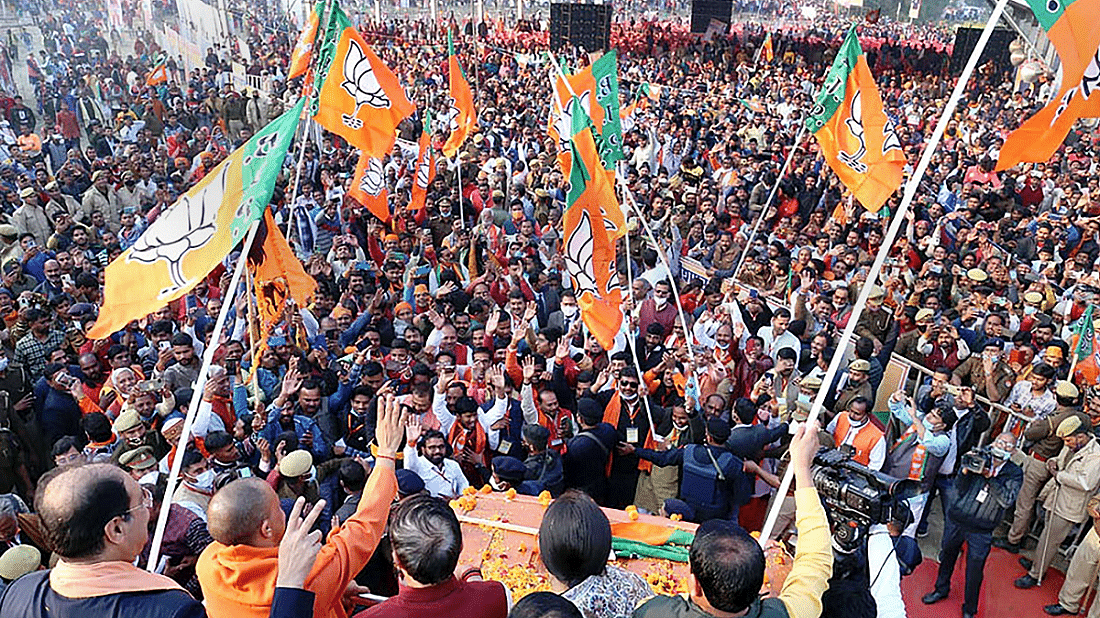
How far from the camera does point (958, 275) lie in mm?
8289

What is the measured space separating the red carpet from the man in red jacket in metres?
4.02

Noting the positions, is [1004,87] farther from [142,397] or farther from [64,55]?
[64,55]

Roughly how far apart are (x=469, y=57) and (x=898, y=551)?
22841mm

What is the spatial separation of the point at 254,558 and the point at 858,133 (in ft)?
21.7

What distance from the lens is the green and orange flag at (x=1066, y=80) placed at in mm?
4773

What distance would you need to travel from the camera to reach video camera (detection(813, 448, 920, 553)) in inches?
104

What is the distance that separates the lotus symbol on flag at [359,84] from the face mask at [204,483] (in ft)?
13.9

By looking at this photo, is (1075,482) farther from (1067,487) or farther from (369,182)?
(369,182)

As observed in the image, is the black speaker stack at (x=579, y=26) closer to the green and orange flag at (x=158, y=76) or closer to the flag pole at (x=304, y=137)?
the green and orange flag at (x=158, y=76)

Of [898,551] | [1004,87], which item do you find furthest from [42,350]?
[1004,87]

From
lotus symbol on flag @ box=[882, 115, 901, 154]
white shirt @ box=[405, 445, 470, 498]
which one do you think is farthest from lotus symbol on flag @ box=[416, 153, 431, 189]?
white shirt @ box=[405, 445, 470, 498]

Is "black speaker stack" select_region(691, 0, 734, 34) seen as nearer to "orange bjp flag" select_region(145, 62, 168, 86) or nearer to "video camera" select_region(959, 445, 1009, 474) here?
"orange bjp flag" select_region(145, 62, 168, 86)

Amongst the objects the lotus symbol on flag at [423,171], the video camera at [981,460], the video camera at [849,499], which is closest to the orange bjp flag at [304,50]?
the lotus symbol on flag at [423,171]

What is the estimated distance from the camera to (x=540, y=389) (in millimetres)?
5375
